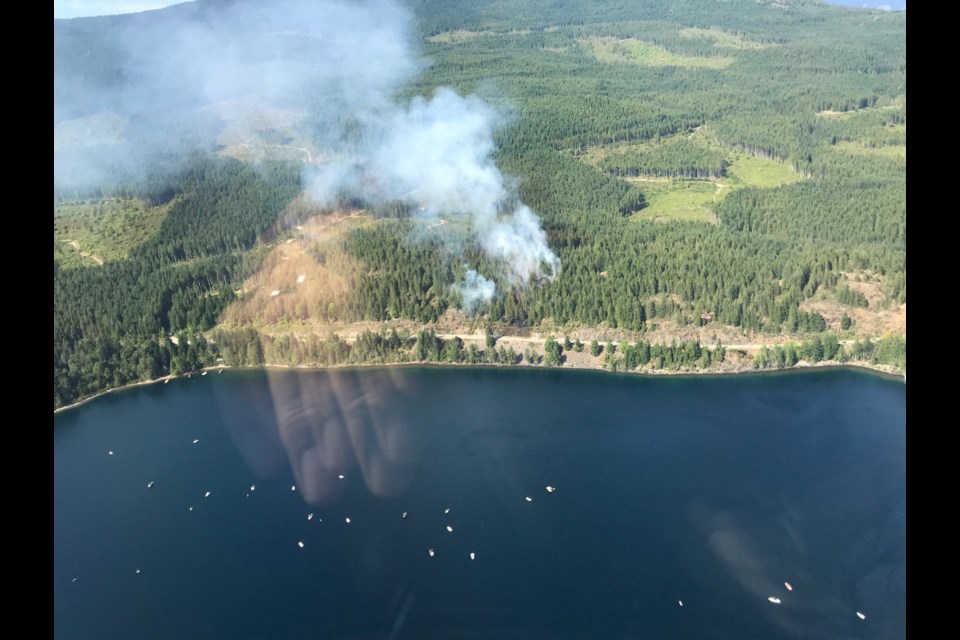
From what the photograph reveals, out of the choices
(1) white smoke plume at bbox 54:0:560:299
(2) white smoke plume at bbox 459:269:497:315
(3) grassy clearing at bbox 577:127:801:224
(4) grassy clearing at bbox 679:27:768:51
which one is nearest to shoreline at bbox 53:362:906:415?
(2) white smoke plume at bbox 459:269:497:315

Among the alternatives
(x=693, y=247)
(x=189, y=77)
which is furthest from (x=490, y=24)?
(x=693, y=247)

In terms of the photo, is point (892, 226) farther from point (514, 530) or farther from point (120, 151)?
point (120, 151)

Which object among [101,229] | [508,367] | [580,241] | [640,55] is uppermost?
[640,55]

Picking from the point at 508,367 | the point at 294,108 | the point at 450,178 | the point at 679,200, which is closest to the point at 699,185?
the point at 679,200

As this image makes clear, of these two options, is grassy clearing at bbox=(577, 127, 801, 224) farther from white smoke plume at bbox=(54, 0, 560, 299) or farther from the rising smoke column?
white smoke plume at bbox=(54, 0, 560, 299)

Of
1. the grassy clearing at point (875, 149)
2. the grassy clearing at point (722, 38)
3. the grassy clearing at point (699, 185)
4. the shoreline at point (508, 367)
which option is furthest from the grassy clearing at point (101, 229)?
the grassy clearing at point (722, 38)

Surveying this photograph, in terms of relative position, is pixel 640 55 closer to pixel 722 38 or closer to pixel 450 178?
pixel 722 38

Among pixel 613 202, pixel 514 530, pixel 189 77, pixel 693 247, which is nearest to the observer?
pixel 514 530

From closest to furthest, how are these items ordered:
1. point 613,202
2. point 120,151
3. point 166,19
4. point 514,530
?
1. point 514,530
2. point 613,202
3. point 120,151
4. point 166,19
